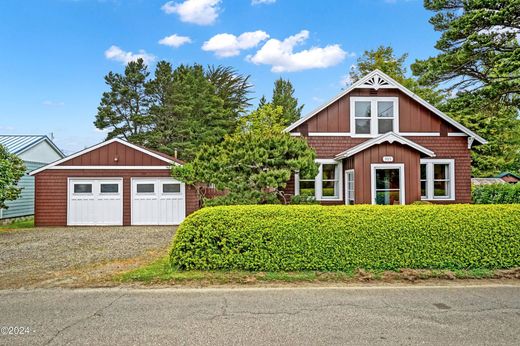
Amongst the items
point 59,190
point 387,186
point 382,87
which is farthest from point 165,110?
point 387,186

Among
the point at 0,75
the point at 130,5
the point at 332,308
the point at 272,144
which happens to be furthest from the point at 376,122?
the point at 0,75

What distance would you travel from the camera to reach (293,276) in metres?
5.64

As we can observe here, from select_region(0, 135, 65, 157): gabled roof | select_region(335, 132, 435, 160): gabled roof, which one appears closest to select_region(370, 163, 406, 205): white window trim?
select_region(335, 132, 435, 160): gabled roof

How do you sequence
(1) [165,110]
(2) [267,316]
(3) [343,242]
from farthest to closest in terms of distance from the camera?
(1) [165,110], (3) [343,242], (2) [267,316]

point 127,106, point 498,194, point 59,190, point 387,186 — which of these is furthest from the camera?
point 127,106

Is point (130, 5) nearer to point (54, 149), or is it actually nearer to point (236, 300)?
point (54, 149)

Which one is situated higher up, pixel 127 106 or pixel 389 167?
pixel 127 106

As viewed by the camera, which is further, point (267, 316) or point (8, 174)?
point (8, 174)

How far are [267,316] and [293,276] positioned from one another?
1.67 m

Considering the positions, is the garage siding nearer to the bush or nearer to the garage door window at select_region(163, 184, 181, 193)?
the garage door window at select_region(163, 184, 181, 193)

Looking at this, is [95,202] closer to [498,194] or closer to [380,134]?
[380,134]

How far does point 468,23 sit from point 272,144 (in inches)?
314

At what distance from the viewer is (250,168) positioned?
30.3 feet

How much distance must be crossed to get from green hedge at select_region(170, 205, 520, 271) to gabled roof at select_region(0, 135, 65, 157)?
14.6 meters
